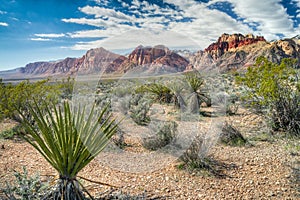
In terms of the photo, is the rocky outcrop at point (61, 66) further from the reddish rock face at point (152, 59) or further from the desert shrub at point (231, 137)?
the desert shrub at point (231, 137)

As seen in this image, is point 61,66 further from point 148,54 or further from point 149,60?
point 148,54

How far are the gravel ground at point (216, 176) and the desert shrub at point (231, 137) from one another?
0.25m

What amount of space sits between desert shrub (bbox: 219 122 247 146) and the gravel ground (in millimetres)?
248

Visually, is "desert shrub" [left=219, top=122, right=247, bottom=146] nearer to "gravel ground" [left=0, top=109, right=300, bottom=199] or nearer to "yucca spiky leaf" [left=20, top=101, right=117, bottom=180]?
"gravel ground" [left=0, top=109, right=300, bottom=199]

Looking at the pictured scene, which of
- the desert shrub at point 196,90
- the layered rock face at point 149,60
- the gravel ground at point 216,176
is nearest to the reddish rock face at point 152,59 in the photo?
the layered rock face at point 149,60

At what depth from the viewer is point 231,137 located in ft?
18.3

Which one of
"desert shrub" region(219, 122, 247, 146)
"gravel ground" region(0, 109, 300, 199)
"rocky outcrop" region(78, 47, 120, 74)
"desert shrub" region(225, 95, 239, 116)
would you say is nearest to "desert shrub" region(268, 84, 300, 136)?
"gravel ground" region(0, 109, 300, 199)

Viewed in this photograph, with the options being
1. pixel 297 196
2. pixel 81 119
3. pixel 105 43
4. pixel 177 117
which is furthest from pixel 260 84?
pixel 81 119

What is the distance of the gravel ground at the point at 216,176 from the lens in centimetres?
341

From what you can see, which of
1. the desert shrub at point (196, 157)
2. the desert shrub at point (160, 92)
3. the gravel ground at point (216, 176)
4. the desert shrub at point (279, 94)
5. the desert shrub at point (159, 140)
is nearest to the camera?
the gravel ground at point (216, 176)

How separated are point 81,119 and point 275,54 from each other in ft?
182

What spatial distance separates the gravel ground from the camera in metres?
3.41

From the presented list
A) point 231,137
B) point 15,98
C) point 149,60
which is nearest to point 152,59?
point 149,60

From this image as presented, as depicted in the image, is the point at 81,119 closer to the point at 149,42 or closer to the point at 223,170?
the point at 223,170
